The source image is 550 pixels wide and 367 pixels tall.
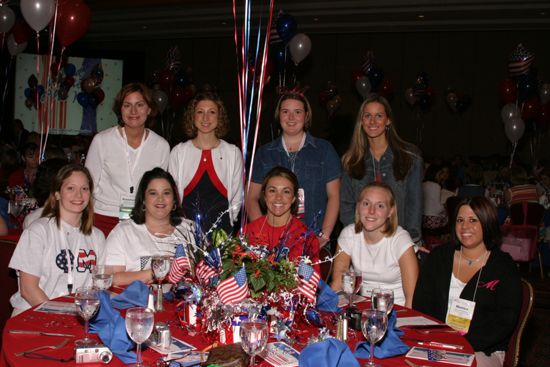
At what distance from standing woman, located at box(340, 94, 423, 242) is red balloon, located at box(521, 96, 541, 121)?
7.25 meters

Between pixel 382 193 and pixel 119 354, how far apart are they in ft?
5.94

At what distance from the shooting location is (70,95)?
14.5 metres

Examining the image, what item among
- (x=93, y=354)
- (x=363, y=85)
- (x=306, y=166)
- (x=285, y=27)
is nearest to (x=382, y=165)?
(x=306, y=166)

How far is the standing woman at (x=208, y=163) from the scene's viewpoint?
387 cm

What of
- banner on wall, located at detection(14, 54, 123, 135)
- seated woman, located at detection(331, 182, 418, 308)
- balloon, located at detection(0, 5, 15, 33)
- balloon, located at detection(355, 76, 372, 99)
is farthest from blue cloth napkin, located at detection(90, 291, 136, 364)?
banner on wall, located at detection(14, 54, 123, 135)

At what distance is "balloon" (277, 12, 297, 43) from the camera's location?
9195 mm

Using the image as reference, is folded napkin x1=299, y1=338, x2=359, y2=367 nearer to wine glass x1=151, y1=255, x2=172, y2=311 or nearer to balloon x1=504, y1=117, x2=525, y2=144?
wine glass x1=151, y1=255, x2=172, y2=311

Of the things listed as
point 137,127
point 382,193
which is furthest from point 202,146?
point 382,193

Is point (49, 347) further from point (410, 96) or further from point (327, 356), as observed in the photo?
point (410, 96)

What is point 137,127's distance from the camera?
394cm

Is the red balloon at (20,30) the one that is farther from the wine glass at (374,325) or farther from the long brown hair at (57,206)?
the wine glass at (374,325)

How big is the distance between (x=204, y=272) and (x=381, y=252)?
4.62ft

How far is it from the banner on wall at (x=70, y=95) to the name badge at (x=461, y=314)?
39.5 ft

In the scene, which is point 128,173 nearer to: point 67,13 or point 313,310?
point 313,310
